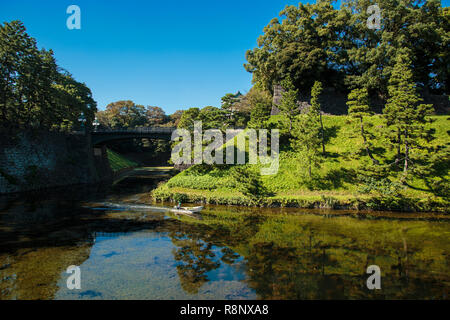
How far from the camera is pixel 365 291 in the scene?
13.3 metres

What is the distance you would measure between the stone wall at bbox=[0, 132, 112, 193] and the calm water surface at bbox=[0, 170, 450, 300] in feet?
53.1

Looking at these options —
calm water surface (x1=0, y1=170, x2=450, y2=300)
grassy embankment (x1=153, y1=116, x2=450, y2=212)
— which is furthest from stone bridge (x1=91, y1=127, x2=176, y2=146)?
calm water surface (x1=0, y1=170, x2=450, y2=300)

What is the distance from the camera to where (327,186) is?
36406 mm

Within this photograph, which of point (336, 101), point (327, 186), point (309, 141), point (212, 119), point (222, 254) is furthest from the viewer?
point (336, 101)

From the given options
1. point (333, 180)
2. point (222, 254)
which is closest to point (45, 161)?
point (222, 254)

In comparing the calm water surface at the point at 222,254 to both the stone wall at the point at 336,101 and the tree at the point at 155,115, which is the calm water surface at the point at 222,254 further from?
the tree at the point at 155,115

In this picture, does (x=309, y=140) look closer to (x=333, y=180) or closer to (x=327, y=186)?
(x=333, y=180)

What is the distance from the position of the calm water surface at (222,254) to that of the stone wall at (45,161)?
16185 mm

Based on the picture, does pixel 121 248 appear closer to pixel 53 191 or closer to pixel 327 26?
pixel 53 191

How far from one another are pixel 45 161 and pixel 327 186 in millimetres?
51848

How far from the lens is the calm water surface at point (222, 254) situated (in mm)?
13383

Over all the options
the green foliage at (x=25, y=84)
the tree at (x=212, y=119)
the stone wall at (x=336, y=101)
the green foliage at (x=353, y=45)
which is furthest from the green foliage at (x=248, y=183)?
the green foliage at (x=25, y=84)

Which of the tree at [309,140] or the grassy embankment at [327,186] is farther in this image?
the tree at [309,140]

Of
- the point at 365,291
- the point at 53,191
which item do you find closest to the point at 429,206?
the point at 365,291
